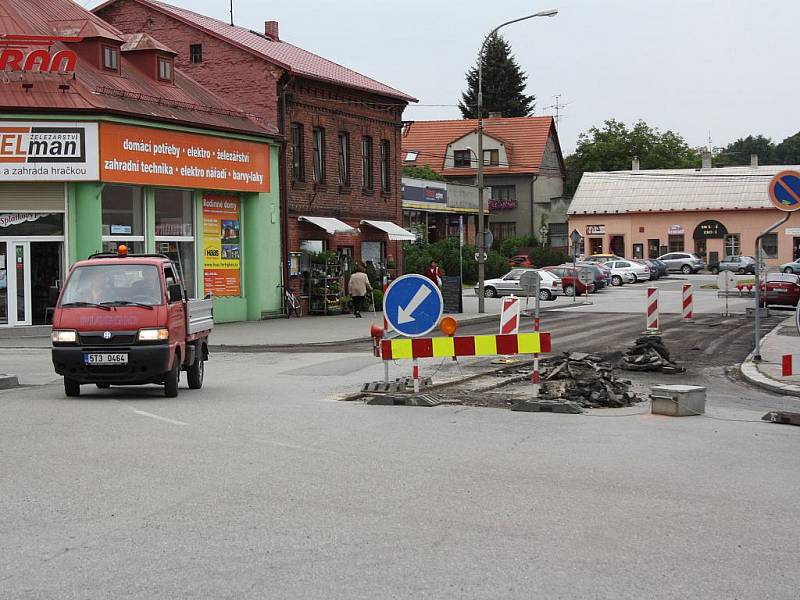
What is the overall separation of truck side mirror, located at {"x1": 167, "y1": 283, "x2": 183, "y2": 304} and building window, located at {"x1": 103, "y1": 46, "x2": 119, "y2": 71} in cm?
1740

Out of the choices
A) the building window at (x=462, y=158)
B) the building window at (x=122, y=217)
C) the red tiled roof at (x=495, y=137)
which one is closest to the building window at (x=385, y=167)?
the building window at (x=122, y=217)

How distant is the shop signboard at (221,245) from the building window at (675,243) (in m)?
59.8

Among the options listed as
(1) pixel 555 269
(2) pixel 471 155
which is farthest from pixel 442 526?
(2) pixel 471 155

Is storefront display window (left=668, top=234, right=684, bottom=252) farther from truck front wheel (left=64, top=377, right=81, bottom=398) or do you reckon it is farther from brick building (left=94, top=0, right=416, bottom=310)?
truck front wheel (left=64, top=377, right=81, bottom=398)

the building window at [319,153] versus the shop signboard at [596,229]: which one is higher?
the building window at [319,153]

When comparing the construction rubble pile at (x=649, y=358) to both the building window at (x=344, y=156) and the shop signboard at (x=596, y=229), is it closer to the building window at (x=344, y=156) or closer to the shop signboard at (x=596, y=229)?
the building window at (x=344, y=156)

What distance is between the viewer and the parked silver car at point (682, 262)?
8175cm

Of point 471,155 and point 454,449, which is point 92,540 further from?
point 471,155

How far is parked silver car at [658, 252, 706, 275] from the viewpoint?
8175cm

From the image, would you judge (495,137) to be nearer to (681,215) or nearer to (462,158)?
(462,158)

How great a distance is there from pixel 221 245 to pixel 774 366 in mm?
18637

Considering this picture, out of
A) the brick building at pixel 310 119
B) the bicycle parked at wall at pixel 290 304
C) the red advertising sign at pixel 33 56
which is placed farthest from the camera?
the brick building at pixel 310 119

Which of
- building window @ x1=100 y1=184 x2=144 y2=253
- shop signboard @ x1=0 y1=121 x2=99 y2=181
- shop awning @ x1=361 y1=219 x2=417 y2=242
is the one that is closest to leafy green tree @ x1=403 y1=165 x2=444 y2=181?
shop awning @ x1=361 y1=219 x2=417 y2=242

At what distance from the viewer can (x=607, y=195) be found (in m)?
89.8
